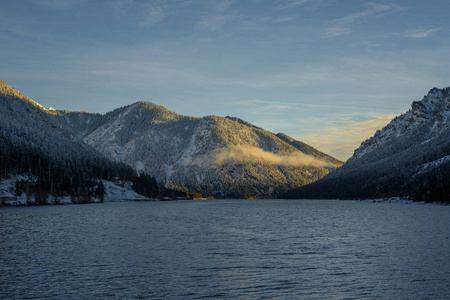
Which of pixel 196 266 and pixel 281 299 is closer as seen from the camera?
pixel 281 299

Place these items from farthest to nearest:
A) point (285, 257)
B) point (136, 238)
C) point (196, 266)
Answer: point (136, 238), point (285, 257), point (196, 266)

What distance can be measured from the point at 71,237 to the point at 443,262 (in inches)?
2228

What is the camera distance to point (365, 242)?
6638 centimetres

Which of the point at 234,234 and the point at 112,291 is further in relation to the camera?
the point at 234,234

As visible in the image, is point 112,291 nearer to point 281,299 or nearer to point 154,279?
point 154,279

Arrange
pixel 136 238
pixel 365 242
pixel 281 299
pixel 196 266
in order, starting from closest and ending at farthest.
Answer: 1. pixel 281 299
2. pixel 196 266
3. pixel 365 242
4. pixel 136 238

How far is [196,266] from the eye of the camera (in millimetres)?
46062

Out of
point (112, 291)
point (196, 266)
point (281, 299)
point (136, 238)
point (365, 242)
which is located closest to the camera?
point (281, 299)

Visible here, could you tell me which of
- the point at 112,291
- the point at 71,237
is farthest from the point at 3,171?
the point at 112,291

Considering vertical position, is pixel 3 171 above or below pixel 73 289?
above

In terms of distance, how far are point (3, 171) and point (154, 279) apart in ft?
580

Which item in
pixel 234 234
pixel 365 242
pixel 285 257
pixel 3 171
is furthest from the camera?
pixel 3 171

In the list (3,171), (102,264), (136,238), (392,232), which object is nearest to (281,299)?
(102,264)

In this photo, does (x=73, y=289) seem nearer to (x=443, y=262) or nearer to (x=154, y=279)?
(x=154, y=279)
